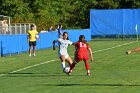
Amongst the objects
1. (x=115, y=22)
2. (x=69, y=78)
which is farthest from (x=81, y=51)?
(x=115, y=22)

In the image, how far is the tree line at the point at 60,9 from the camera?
224 feet

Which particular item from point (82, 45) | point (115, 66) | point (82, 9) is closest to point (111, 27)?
point (82, 9)

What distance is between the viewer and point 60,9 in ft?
244

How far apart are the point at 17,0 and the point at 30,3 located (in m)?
3.36

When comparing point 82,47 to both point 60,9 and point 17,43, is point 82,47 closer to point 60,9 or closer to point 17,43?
point 17,43

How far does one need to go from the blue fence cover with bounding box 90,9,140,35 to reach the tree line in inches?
197

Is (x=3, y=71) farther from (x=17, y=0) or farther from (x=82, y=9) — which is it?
(x=82, y=9)

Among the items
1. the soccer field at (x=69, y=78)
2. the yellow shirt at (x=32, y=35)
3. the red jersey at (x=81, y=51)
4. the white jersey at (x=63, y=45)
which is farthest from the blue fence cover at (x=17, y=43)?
the red jersey at (x=81, y=51)

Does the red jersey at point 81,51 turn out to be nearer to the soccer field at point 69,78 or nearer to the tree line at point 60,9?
the soccer field at point 69,78

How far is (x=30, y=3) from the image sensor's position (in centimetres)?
7200

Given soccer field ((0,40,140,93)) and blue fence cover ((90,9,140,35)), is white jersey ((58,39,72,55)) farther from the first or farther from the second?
blue fence cover ((90,9,140,35))

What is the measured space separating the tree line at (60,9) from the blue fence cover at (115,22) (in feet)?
16.4

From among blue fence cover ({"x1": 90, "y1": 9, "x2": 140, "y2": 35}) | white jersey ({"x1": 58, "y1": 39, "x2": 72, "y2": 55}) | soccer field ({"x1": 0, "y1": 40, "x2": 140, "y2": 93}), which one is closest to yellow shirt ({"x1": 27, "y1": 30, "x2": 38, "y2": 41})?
soccer field ({"x1": 0, "y1": 40, "x2": 140, "y2": 93})

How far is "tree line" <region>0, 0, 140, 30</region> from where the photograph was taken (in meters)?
68.4
